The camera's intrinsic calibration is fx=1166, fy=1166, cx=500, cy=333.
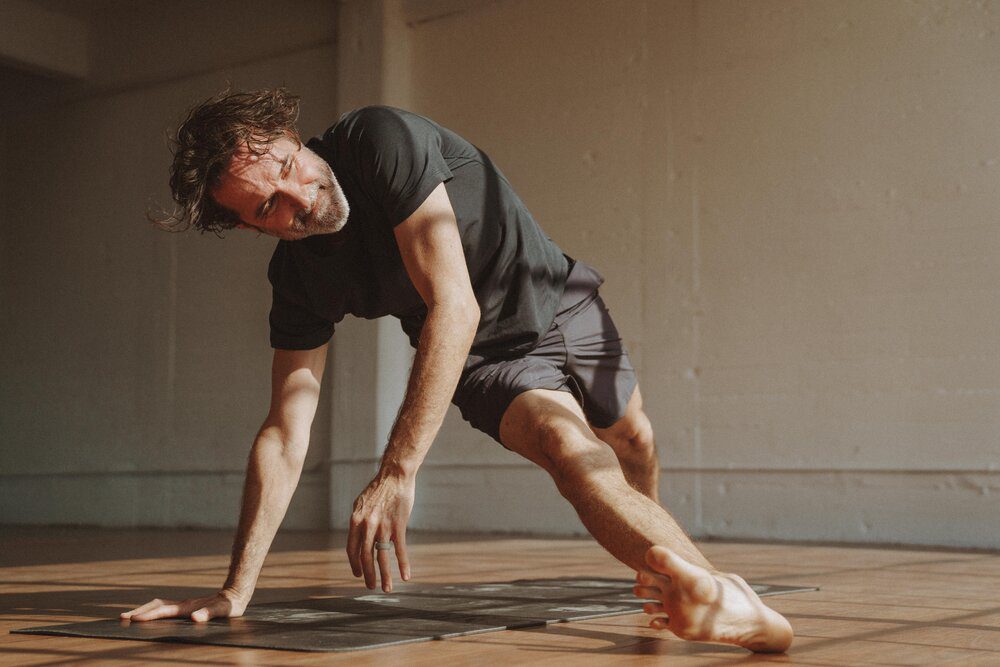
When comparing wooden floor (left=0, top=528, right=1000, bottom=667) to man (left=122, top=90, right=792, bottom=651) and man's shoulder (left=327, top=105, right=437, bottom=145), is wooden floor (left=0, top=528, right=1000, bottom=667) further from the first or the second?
man's shoulder (left=327, top=105, right=437, bottom=145)

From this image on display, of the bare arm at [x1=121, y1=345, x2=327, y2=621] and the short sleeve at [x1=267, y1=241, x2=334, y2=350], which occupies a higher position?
the short sleeve at [x1=267, y1=241, x2=334, y2=350]

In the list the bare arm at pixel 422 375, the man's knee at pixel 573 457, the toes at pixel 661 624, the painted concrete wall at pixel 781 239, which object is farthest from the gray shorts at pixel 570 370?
the painted concrete wall at pixel 781 239

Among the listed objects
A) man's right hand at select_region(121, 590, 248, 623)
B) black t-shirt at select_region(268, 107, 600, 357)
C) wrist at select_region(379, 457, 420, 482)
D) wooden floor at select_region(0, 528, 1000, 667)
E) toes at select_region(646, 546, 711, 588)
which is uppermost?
black t-shirt at select_region(268, 107, 600, 357)

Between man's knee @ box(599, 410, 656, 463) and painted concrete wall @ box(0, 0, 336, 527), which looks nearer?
man's knee @ box(599, 410, 656, 463)

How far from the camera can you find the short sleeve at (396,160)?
2.35 metres

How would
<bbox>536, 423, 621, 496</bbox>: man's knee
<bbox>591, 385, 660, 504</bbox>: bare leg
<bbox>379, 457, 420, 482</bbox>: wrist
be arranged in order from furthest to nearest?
<bbox>591, 385, 660, 504</bbox>: bare leg → <bbox>536, 423, 621, 496</bbox>: man's knee → <bbox>379, 457, 420, 482</bbox>: wrist

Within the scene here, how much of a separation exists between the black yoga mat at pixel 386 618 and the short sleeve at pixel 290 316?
615 millimetres

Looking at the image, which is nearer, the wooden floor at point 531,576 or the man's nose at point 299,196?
the wooden floor at point 531,576

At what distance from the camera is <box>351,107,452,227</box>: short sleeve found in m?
2.35

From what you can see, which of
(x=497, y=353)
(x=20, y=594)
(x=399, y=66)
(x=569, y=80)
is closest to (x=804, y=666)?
(x=497, y=353)

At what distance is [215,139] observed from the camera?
7.66 ft

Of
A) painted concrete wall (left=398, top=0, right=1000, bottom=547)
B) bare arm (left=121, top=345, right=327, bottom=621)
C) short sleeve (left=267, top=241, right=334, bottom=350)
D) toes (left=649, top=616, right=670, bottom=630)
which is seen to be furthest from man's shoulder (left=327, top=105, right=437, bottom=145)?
painted concrete wall (left=398, top=0, right=1000, bottom=547)

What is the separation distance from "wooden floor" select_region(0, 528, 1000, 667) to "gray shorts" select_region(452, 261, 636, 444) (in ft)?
1.71

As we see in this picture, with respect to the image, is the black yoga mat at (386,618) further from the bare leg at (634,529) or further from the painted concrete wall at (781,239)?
the painted concrete wall at (781,239)
